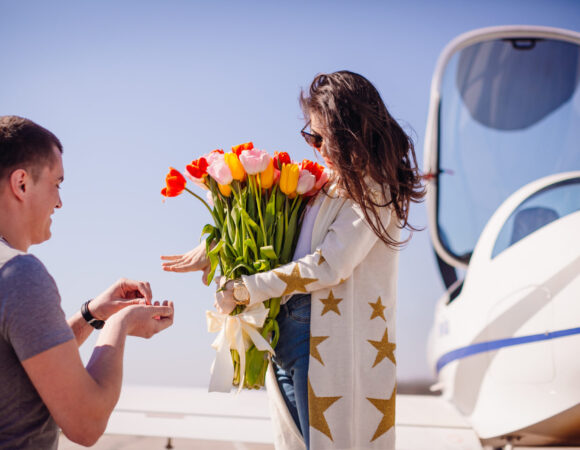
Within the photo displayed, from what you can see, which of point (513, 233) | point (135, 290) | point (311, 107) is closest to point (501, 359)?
point (513, 233)

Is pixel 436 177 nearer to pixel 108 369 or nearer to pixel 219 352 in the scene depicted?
pixel 219 352

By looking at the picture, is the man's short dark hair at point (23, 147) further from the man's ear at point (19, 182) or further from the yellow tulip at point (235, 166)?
the yellow tulip at point (235, 166)

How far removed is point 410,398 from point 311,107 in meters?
2.82

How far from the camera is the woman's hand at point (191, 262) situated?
6.68 feet

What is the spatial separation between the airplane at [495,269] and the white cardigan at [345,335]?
1340 millimetres

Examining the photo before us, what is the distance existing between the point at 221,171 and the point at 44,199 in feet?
2.47

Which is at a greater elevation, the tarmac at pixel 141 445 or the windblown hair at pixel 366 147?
the windblown hair at pixel 366 147

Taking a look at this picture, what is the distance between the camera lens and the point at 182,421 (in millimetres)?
3609

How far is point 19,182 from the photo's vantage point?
1.16 meters

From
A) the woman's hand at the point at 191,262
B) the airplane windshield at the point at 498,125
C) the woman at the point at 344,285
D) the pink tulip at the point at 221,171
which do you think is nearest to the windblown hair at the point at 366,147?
the woman at the point at 344,285

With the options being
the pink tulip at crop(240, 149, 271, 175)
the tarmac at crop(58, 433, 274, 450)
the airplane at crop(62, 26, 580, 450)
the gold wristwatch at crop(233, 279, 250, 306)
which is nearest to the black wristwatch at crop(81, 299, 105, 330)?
the gold wristwatch at crop(233, 279, 250, 306)

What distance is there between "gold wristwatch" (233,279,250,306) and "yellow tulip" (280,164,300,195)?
0.38m

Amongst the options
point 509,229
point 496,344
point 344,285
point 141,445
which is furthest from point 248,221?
point 141,445

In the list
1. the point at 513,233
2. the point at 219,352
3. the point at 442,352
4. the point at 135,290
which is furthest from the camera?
the point at 442,352
